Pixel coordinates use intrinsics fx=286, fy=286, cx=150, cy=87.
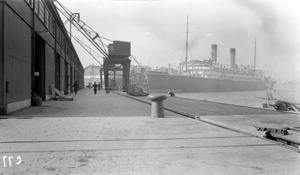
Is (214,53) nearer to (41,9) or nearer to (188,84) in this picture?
(188,84)

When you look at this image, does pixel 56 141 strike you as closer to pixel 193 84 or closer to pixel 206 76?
pixel 193 84

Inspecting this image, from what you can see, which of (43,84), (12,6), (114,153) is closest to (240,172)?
(114,153)

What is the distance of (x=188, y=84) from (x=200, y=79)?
12.2 feet

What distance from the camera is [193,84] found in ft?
241

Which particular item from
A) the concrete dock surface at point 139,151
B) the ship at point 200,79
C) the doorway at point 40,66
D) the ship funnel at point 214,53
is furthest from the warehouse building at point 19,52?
the ship funnel at point 214,53

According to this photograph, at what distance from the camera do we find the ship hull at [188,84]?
65.9 metres

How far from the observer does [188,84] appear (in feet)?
238

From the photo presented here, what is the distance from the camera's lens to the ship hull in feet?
216

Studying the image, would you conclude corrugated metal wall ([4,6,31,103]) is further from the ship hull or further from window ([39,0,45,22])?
the ship hull

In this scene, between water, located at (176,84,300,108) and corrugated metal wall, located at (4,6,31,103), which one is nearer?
corrugated metal wall, located at (4,6,31,103)

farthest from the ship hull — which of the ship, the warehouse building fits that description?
the warehouse building

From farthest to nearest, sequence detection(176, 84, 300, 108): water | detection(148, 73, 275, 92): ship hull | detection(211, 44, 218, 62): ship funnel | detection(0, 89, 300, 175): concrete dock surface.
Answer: detection(211, 44, 218, 62): ship funnel → detection(148, 73, 275, 92): ship hull → detection(176, 84, 300, 108): water → detection(0, 89, 300, 175): concrete dock surface

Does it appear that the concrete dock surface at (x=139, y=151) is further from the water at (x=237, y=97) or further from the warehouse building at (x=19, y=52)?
the water at (x=237, y=97)

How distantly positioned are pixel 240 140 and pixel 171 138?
4.99ft
